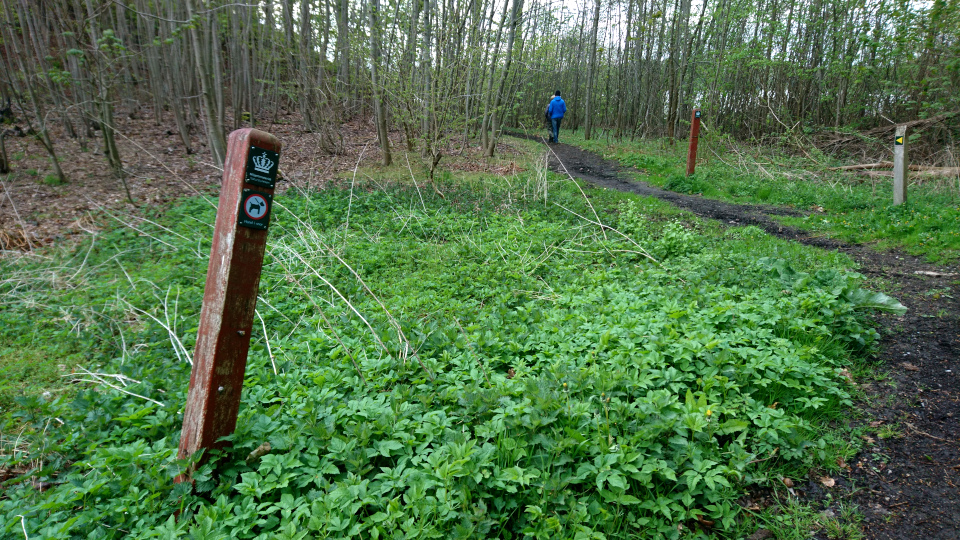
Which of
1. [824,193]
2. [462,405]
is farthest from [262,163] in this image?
[824,193]

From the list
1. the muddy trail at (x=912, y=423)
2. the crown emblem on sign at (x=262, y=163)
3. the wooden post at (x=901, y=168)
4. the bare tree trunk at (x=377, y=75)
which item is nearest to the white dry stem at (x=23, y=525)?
the crown emblem on sign at (x=262, y=163)

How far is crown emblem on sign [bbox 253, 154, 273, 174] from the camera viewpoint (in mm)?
1983

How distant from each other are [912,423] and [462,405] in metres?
2.70

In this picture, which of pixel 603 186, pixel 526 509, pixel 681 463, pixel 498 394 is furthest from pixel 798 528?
pixel 603 186

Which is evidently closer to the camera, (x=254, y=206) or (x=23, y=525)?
(x=23, y=525)

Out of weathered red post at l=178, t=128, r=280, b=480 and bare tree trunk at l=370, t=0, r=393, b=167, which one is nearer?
weathered red post at l=178, t=128, r=280, b=480

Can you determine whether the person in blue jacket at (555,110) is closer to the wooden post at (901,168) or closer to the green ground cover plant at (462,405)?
the wooden post at (901,168)

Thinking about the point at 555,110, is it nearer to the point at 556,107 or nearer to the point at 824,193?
the point at 556,107

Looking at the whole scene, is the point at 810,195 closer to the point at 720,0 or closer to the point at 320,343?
the point at 320,343

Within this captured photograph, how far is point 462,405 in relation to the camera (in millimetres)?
2773

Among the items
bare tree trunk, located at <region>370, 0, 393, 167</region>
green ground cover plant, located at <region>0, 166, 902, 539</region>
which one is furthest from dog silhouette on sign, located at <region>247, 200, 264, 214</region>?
bare tree trunk, located at <region>370, 0, 393, 167</region>

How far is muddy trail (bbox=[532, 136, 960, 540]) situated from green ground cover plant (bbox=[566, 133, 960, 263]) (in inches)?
49.8

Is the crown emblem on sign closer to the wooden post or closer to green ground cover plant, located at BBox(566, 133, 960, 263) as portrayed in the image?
green ground cover plant, located at BBox(566, 133, 960, 263)

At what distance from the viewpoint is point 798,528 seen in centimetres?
223
